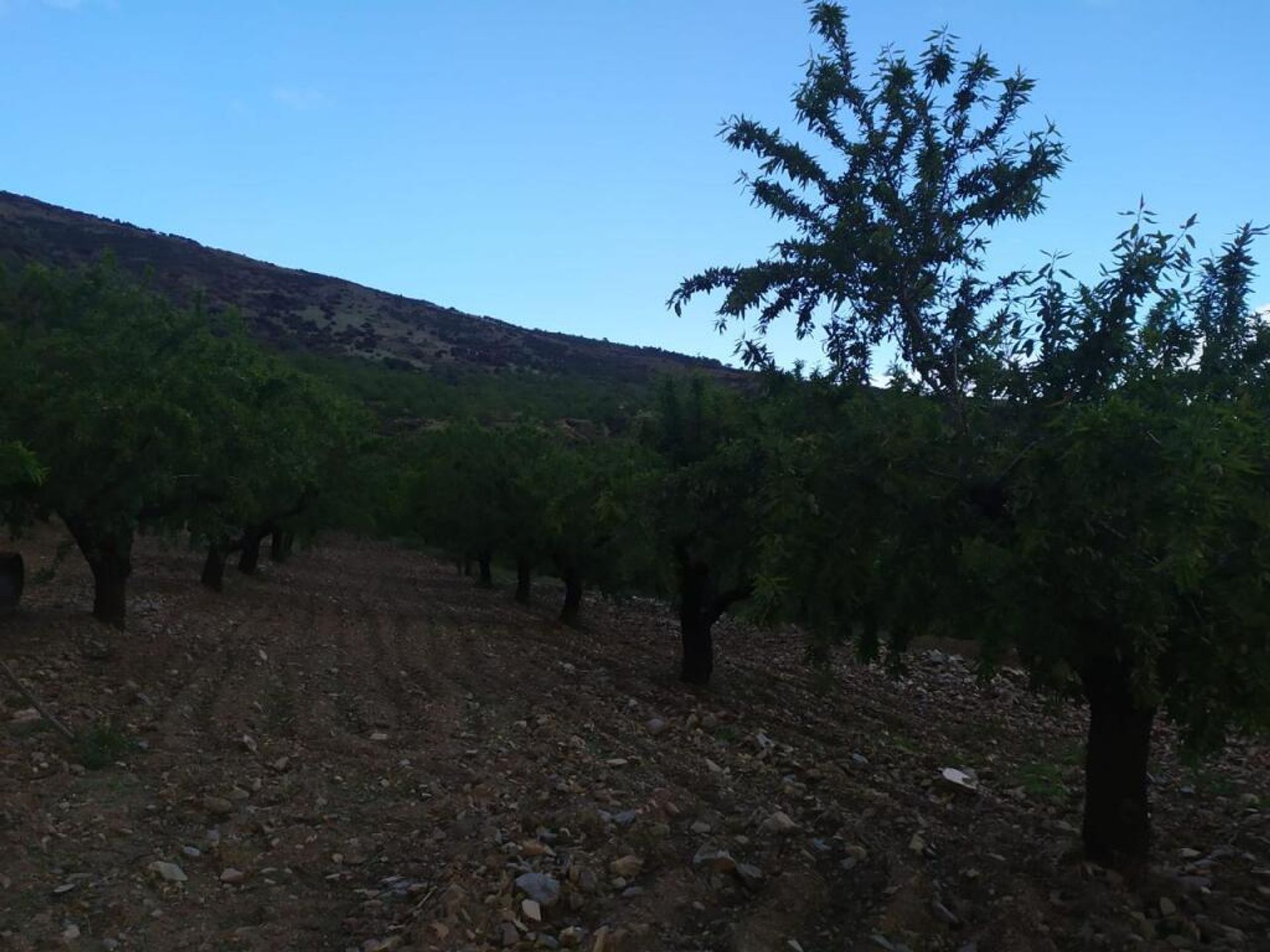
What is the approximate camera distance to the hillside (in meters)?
Result: 78.1

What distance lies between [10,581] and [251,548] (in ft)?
51.3

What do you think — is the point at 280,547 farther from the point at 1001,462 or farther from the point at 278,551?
the point at 1001,462

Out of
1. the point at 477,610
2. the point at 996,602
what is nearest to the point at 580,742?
the point at 996,602

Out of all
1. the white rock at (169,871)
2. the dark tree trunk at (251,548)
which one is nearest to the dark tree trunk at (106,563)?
the white rock at (169,871)

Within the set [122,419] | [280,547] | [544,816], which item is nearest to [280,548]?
[280,547]

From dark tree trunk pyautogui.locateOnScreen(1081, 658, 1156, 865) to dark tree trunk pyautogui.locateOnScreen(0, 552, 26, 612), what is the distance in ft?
46.1

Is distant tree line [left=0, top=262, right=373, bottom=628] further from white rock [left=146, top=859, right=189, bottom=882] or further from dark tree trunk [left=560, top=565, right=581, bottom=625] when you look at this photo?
dark tree trunk [left=560, top=565, right=581, bottom=625]

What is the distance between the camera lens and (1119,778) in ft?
25.0

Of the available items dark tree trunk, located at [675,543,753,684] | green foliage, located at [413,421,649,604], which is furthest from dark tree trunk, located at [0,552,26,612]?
dark tree trunk, located at [675,543,753,684]

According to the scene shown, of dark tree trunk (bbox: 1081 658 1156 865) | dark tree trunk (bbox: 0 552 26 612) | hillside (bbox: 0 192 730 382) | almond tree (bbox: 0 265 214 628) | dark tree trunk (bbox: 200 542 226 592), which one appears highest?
hillside (bbox: 0 192 730 382)

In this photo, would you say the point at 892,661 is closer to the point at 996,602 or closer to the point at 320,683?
the point at 996,602

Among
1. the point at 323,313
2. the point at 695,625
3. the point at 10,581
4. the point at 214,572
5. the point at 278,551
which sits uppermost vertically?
the point at 323,313

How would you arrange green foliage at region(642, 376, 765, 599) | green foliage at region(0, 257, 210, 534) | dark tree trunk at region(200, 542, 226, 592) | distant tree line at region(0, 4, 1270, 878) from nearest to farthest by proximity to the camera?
distant tree line at region(0, 4, 1270, 878) < green foliage at region(642, 376, 765, 599) < green foliage at region(0, 257, 210, 534) < dark tree trunk at region(200, 542, 226, 592)

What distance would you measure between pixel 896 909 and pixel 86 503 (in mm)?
11415
